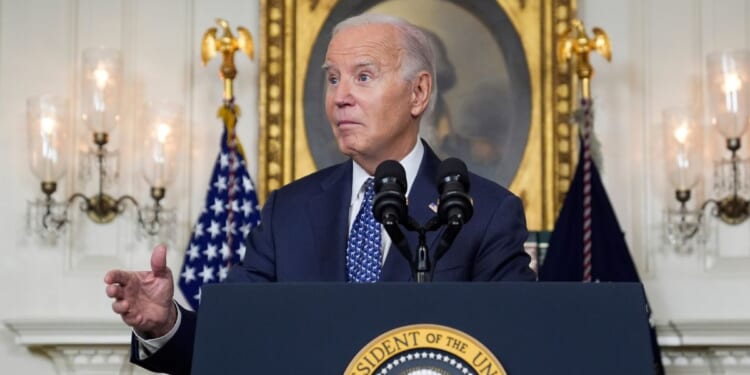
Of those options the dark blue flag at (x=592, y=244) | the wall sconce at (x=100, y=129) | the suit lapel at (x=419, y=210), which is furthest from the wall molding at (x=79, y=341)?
the suit lapel at (x=419, y=210)

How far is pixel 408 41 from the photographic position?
3424mm

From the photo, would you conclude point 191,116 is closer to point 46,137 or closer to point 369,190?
point 46,137

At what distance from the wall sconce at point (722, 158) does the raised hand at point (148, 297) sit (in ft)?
13.7

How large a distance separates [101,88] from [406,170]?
11.9 ft

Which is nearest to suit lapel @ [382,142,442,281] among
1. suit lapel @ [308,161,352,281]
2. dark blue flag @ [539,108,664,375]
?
→ suit lapel @ [308,161,352,281]

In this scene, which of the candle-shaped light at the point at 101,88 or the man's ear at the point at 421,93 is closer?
the man's ear at the point at 421,93

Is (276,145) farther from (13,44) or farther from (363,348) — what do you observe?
(363,348)

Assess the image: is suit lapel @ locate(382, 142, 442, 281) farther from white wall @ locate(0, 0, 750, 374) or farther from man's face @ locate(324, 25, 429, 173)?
white wall @ locate(0, 0, 750, 374)

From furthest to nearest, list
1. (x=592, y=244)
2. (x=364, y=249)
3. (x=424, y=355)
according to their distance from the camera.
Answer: (x=592, y=244) → (x=364, y=249) → (x=424, y=355)

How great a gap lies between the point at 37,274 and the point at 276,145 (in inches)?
54.2

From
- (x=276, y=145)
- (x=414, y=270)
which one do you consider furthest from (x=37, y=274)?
(x=414, y=270)

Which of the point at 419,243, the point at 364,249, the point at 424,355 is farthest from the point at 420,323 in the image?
the point at 364,249

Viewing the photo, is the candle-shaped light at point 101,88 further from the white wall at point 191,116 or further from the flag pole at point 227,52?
the flag pole at point 227,52

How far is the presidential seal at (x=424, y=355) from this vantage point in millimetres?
2266
